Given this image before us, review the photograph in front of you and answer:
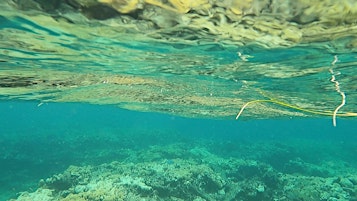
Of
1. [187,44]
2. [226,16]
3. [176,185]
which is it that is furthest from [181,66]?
[176,185]

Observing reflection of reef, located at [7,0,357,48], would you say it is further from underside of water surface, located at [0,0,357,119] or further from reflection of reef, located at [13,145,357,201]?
reflection of reef, located at [13,145,357,201]

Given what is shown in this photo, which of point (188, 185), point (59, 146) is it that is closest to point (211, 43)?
point (188, 185)

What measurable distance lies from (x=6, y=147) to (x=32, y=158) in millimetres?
6531

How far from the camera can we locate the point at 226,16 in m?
8.11

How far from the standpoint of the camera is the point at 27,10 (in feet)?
26.2

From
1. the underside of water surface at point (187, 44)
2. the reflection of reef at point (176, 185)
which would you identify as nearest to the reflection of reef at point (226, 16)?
the underside of water surface at point (187, 44)

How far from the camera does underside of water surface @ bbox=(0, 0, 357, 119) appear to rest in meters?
7.73

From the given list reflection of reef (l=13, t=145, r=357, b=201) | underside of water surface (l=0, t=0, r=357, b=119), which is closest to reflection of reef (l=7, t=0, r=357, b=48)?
underside of water surface (l=0, t=0, r=357, b=119)

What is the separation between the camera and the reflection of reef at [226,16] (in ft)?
24.3

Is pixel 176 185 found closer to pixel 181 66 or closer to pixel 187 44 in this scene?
pixel 181 66

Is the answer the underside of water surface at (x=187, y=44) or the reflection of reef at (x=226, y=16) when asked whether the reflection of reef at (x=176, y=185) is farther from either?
the reflection of reef at (x=226, y=16)

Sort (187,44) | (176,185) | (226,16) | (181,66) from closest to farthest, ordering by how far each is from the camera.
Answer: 1. (226,16)
2. (187,44)
3. (181,66)
4. (176,185)

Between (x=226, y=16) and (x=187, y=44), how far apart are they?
2.69 metres

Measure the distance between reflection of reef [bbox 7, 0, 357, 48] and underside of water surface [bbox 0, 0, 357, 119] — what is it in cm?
3
